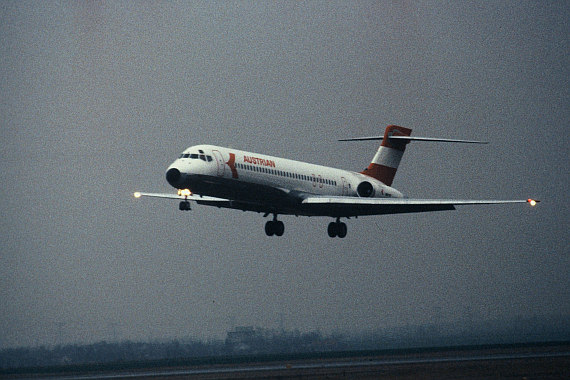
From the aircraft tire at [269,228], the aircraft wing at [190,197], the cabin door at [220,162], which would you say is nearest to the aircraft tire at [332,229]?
the aircraft tire at [269,228]

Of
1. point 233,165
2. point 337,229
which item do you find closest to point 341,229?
point 337,229

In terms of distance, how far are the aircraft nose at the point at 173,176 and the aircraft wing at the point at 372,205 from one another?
34.8ft

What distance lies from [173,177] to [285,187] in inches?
354

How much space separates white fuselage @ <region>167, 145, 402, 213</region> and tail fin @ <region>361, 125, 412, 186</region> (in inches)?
263

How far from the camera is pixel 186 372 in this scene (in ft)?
187

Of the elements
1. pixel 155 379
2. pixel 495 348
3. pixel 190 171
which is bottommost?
pixel 155 379

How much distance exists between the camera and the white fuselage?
55719 mm

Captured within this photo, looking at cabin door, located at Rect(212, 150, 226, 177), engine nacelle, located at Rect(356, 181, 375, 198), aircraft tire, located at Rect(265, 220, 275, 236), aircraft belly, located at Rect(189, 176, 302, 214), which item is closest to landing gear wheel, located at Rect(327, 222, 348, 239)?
engine nacelle, located at Rect(356, 181, 375, 198)

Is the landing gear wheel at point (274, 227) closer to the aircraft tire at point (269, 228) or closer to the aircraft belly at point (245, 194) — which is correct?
the aircraft tire at point (269, 228)

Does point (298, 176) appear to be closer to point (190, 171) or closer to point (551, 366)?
point (190, 171)

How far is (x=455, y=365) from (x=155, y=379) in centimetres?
1625

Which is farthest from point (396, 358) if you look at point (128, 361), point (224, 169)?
point (128, 361)

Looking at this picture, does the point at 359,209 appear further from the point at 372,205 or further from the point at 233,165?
the point at 233,165

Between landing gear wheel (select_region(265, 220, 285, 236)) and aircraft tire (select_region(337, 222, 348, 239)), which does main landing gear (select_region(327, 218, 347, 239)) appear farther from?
landing gear wheel (select_region(265, 220, 285, 236))
